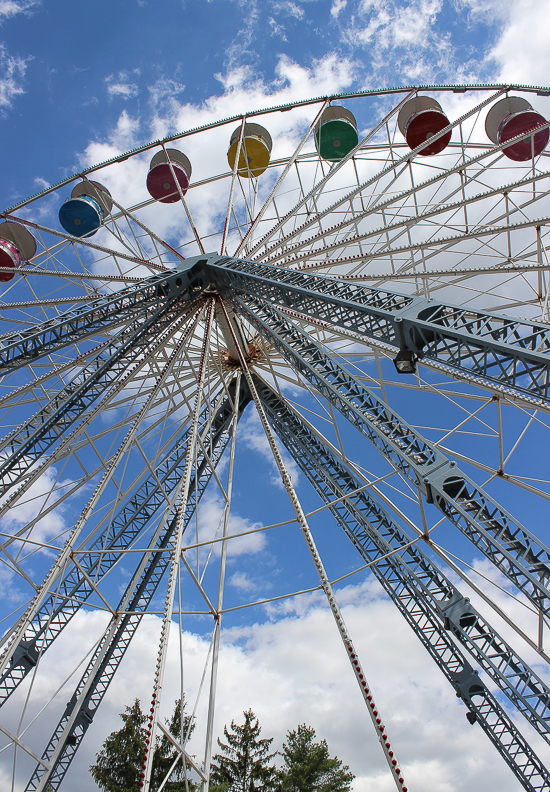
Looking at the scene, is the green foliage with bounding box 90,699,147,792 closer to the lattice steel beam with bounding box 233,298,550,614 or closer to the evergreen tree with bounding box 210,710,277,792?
the evergreen tree with bounding box 210,710,277,792

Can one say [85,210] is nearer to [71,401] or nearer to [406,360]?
[71,401]

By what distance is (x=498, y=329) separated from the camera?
312 inches

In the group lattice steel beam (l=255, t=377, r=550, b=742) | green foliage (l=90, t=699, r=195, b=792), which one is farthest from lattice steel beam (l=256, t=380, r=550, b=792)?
green foliage (l=90, t=699, r=195, b=792)

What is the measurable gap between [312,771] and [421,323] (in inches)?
1053

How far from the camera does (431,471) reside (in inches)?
356

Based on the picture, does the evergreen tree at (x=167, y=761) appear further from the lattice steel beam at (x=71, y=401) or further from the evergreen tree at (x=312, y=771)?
the lattice steel beam at (x=71, y=401)

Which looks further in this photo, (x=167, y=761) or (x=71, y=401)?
(x=167, y=761)

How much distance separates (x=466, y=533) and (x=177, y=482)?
1131 centimetres

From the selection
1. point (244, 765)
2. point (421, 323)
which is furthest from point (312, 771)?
point (421, 323)

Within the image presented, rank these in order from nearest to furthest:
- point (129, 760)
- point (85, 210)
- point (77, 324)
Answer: point (77, 324) < point (85, 210) < point (129, 760)

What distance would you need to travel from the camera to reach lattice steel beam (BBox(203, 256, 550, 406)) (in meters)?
7.46

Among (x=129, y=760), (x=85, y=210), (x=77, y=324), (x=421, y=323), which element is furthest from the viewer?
(x=129, y=760)

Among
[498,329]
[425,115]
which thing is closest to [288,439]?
[498,329]

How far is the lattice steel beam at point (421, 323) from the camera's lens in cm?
746
